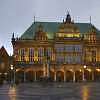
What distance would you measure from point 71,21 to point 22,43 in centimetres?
1652

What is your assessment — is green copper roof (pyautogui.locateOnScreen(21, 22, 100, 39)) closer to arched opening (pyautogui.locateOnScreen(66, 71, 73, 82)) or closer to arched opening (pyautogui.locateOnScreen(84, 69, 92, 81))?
arched opening (pyautogui.locateOnScreen(66, 71, 73, 82))

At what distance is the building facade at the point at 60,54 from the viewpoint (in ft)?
278

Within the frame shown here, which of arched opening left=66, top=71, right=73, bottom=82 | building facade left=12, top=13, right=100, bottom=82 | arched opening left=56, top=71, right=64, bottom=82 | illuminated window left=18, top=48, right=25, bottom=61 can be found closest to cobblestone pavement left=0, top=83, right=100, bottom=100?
building facade left=12, top=13, right=100, bottom=82

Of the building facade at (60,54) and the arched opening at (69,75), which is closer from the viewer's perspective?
the building facade at (60,54)

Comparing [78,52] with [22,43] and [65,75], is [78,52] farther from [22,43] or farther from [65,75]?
[22,43]

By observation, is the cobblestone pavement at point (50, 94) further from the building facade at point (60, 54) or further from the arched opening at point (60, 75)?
the arched opening at point (60, 75)

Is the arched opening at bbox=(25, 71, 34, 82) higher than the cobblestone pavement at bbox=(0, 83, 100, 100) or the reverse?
the reverse

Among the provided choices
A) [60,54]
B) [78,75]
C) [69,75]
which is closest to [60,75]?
[69,75]

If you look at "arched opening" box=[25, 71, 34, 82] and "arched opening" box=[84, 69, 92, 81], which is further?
"arched opening" box=[84, 69, 92, 81]

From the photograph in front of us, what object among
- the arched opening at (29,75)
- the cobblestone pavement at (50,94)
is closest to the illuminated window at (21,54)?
the arched opening at (29,75)

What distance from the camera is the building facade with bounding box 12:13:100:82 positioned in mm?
84688

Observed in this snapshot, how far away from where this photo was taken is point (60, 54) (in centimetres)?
8631

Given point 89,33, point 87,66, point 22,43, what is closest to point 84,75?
point 87,66

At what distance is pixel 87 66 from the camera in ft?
281
